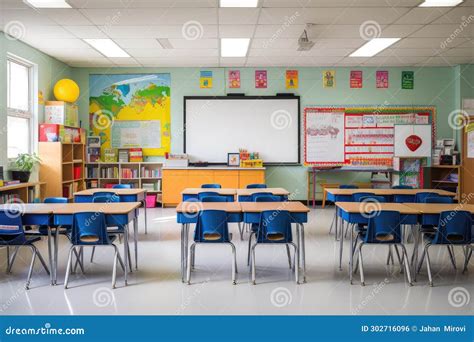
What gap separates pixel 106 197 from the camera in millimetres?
6262

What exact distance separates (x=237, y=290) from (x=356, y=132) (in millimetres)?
7349

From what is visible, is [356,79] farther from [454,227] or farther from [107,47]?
[454,227]

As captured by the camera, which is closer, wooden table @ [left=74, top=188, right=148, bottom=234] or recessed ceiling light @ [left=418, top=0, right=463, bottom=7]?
recessed ceiling light @ [left=418, top=0, right=463, bottom=7]

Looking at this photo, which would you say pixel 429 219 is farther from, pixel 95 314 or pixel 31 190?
pixel 31 190

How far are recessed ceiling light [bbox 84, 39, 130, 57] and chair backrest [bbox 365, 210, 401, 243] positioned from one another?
5.85 metres

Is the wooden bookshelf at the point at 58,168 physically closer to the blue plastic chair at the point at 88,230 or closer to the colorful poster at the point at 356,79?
the blue plastic chair at the point at 88,230

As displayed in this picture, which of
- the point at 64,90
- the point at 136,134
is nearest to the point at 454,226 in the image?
the point at 64,90

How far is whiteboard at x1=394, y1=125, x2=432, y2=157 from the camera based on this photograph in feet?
35.6

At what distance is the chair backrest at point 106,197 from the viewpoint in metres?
6.18

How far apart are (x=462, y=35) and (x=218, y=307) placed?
6.64 meters

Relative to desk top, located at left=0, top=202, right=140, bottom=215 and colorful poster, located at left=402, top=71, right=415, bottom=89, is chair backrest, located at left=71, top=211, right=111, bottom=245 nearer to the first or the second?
desk top, located at left=0, top=202, right=140, bottom=215

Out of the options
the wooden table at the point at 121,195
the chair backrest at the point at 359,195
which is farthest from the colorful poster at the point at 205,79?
the chair backrest at the point at 359,195

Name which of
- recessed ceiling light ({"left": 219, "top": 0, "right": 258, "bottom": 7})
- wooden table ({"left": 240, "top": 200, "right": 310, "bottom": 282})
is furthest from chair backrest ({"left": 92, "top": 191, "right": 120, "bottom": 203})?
recessed ceiling light ({"left": 219, "top": 0, "right": 258, "bottom": 7})
